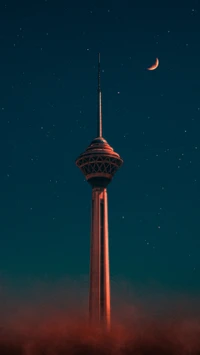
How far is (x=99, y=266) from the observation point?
131 metres

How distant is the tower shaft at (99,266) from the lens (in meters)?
128

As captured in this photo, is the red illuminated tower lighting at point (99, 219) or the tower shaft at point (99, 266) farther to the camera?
the red illuminated tower lighting at point (99, 219)

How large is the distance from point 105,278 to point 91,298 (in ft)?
22.9

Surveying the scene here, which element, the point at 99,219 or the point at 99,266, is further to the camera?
the point at 99,219

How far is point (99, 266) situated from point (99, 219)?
1434 centimetres

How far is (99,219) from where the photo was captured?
136125 millimetres

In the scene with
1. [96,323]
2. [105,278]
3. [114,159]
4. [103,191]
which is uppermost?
[114,159]

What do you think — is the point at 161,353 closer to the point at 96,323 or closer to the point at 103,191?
the point at 96,323

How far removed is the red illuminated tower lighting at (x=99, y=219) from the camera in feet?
422

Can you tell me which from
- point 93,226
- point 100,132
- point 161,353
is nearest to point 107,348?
point 161,353

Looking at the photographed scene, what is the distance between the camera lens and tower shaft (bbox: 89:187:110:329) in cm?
12838

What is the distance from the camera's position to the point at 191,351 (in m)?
75.5

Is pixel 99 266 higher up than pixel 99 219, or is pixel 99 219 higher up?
pixel 99 219

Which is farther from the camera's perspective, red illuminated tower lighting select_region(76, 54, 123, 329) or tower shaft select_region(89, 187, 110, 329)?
red illuminated tower lighting select_region(76, 54, 123, 329)
